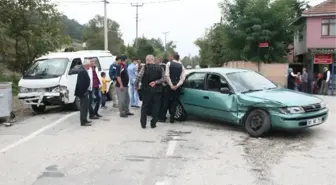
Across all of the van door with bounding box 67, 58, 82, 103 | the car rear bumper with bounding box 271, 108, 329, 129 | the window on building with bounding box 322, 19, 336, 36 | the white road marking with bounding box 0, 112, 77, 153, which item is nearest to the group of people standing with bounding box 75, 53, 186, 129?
the white road marking with bounding box 0, 112, 77, 153

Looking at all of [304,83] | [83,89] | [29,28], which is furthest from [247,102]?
[304,83]

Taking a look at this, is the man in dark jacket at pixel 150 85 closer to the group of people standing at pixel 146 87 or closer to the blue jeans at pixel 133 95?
the group of people standing at pixel 146 87

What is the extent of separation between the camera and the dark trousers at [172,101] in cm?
1030

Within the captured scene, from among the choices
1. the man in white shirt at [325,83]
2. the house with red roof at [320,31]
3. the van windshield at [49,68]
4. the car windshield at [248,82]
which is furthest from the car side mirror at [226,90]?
the house with red roof at [320,31]

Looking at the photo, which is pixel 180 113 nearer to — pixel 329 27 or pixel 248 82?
pixel 248 82

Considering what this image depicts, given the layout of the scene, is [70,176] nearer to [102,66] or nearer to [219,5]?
[102,66]

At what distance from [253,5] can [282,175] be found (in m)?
28.4

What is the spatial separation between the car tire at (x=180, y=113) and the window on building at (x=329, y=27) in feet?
78.6

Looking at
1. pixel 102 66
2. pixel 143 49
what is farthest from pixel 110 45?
pixel 102 66

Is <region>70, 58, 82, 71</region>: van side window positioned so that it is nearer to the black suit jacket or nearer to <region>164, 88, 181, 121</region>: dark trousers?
the black suit jacket

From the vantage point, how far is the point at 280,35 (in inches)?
1315

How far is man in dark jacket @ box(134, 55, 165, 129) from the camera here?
9.49 metres

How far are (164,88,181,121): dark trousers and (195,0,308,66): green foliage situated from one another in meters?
23.2

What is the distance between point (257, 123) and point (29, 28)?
13.2 meters
